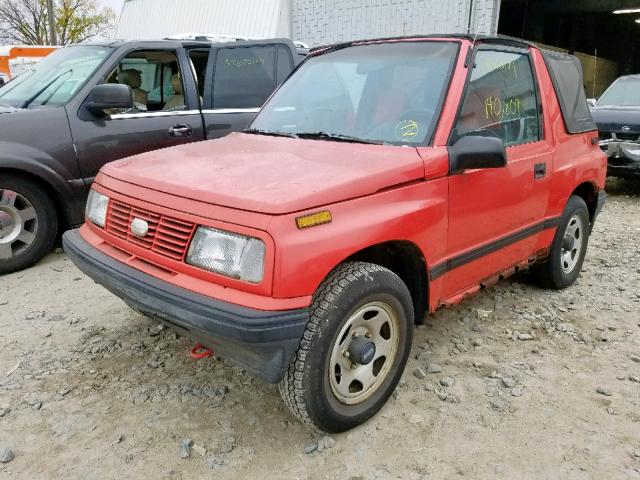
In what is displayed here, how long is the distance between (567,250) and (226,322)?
3096mm

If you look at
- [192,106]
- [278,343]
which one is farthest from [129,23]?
[278,343]

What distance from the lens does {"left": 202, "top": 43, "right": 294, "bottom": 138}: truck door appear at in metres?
5.34

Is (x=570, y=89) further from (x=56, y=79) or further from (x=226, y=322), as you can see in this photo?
(x=56, y=79)

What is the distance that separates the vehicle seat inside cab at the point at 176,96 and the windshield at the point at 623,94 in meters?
6.92

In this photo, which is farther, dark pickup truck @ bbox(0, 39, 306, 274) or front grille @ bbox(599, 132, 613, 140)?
front grille @ bbox(599, 132, 613, 140)

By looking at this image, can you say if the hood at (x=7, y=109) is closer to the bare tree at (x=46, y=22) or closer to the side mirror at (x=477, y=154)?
the side mirror at (x=477, y=154)

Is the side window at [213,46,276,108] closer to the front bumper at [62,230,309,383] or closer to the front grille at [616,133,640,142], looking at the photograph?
the front bumper at [62,230,309,383]

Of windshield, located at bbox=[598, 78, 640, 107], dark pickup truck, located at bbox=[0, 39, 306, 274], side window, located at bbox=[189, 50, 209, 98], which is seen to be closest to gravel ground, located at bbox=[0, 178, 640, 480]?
dark pickup truck, located at bbox=[0, 39, 306, 274]

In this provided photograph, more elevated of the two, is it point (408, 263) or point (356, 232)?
point (356, 232)

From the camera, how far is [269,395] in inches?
Answer: 111

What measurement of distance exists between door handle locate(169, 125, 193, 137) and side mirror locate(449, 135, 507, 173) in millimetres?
3099

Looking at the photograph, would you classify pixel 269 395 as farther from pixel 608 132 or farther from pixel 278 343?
pixel 608 132

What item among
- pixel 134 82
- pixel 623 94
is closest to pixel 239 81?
pixel 134 82

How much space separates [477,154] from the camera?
2.70 m
